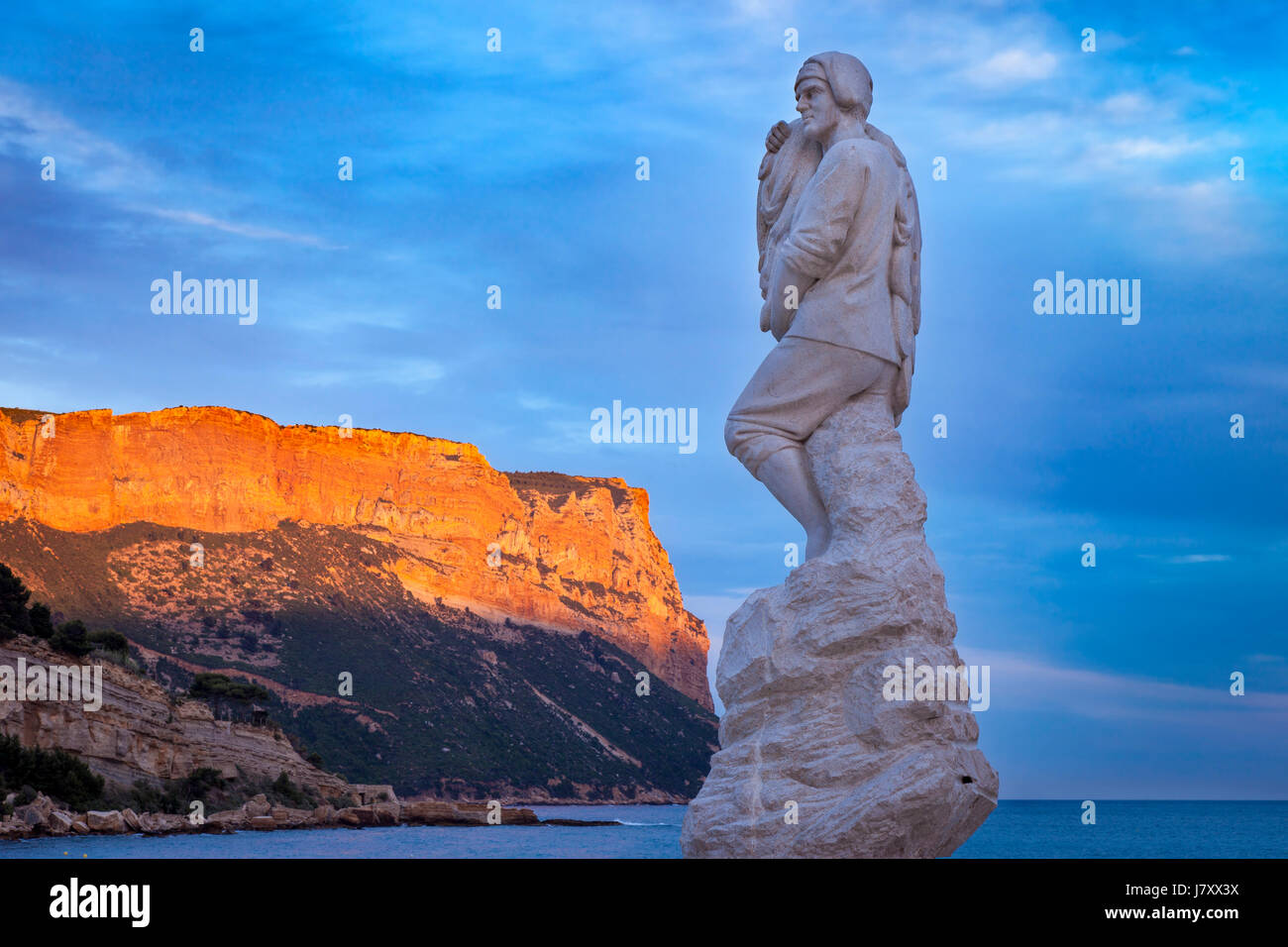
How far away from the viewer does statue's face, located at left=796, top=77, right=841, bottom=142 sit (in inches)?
353

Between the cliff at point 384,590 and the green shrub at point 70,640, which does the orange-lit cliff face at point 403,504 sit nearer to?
the cliff at point 384,590

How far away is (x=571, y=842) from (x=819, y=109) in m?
25.1

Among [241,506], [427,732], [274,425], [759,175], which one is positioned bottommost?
[427,732]

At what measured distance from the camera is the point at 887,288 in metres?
9.02

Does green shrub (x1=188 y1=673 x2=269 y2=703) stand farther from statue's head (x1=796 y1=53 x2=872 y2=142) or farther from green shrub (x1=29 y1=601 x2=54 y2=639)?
statue's head (x1=796 y1=53 x2=872 y2=142)

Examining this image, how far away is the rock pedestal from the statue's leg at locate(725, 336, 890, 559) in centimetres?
21

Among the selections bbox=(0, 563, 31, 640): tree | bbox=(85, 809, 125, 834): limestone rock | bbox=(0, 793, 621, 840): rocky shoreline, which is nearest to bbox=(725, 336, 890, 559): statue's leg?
bbox=(0, 793, 621, 840): rocky shoreline

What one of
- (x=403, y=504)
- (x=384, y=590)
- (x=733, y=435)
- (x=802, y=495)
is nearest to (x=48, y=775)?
(x=733, y=435)

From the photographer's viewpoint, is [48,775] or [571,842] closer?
[571,842]

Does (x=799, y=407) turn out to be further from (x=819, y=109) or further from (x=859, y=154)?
(x=819, y=109)

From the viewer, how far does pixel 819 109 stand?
29.4ft
